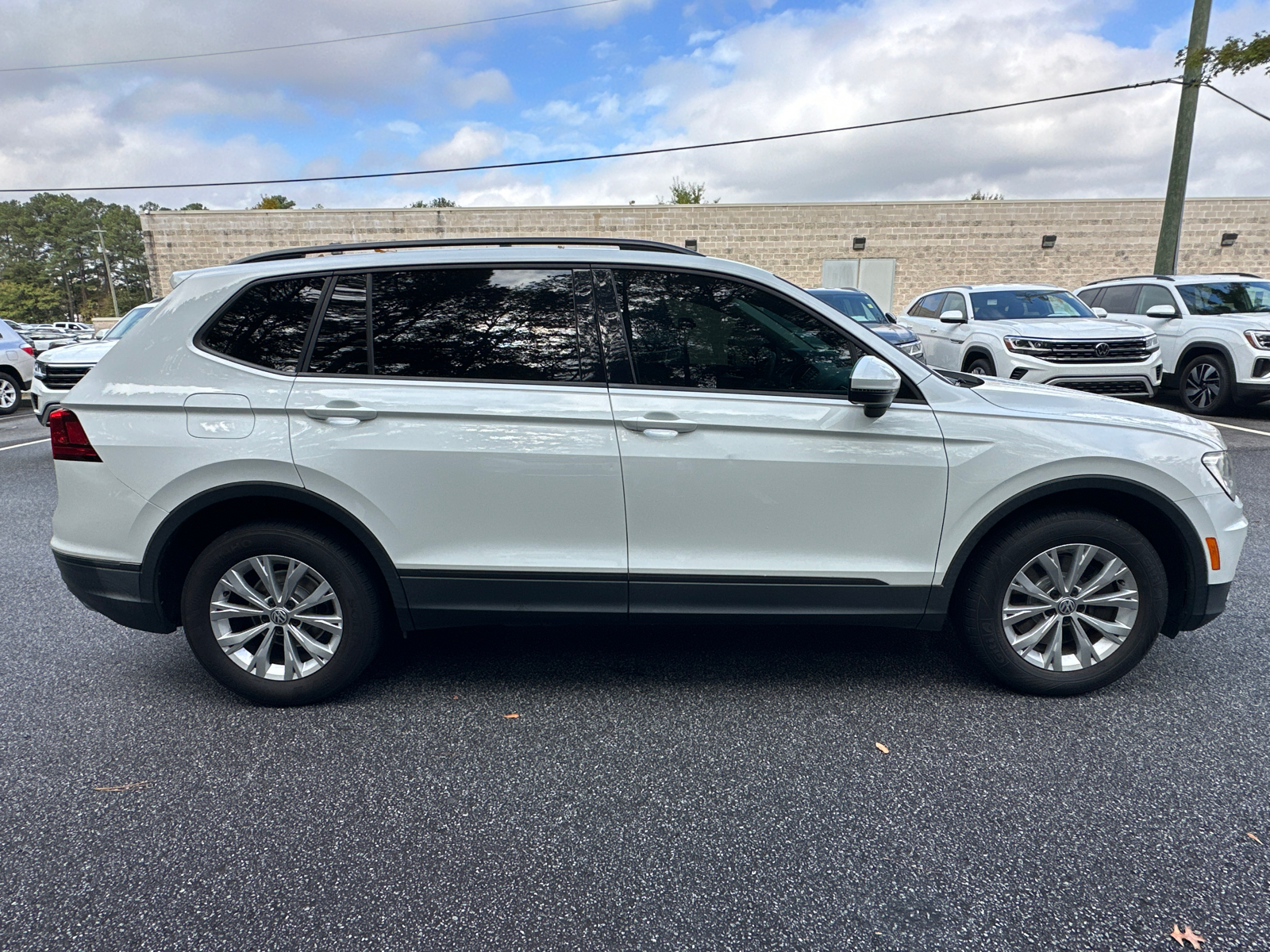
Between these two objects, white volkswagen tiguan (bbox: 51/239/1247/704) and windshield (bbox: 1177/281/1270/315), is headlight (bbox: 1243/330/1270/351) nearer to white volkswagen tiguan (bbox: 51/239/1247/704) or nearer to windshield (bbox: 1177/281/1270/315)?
windshield (bbox: 1177/281/1270/315)

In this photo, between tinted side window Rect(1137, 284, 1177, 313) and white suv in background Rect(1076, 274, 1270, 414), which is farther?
tinted side window Rect(1137, 284, 1177, 313)

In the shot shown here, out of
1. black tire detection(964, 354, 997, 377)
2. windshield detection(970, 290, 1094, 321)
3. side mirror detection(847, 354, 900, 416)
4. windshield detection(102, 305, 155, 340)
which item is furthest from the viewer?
windshield detection(970, 290, 1094, 321)

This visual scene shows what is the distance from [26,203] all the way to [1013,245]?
145 meters

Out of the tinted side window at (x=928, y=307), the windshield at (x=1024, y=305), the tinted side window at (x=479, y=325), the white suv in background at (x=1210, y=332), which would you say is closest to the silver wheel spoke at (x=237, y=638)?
the tinted side window at (x=479, y=325)

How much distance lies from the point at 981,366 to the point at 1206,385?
3126 mm

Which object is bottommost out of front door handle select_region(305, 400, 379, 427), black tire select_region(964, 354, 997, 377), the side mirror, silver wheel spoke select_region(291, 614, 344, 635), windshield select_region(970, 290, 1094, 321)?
silver wheel spoke select_region(291, 614, 344, 635)

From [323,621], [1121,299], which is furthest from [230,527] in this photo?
[1121,299]

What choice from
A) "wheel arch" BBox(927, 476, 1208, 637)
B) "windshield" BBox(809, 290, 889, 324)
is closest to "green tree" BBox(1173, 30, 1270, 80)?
"windshield" BBox(809, 290, 889, 324)

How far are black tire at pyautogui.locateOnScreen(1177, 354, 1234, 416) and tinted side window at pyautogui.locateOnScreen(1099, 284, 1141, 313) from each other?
1.46 m

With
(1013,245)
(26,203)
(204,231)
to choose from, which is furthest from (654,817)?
(26,203)

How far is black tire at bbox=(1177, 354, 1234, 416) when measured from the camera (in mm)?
9859

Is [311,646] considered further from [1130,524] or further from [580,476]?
[1130,524]

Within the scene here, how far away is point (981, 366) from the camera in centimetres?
1008

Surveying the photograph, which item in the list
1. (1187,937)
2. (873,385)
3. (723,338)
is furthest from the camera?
(723,338)
